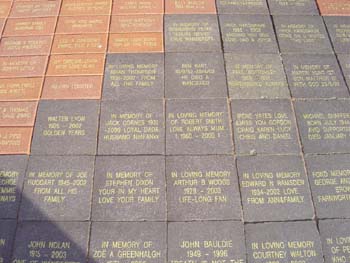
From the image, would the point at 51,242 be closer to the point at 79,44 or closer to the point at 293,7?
the point at 79,44

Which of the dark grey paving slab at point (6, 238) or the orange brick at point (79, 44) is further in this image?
the orange brick at point (79, 44)

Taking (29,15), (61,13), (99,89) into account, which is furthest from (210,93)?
(29,15)

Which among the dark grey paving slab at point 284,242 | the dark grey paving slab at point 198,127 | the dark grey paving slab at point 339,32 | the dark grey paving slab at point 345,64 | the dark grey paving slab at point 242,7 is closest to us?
the dark grey paving slab at point 284,242

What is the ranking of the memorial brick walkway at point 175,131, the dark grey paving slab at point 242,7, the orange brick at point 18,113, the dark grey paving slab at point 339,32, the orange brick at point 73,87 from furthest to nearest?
the dark grey paving slab at point 242,7 < the dark grey paving slab at point 339,32 < the orange brick at point 73,87 < the orange brick at point 18,113 < the memorial brick walkway at point 175,131

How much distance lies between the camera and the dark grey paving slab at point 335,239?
4594 millimetres

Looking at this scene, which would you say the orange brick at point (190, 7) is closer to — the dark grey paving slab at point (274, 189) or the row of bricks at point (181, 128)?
the row of bricks at point (181, 128)

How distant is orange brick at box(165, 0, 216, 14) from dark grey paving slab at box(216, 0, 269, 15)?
0.17m

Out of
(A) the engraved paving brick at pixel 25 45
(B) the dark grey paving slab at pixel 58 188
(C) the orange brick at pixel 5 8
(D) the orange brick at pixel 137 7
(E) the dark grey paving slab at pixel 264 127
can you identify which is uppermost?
(D) the orange brick at pixel 137 7

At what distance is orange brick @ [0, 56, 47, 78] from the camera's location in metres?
6.28

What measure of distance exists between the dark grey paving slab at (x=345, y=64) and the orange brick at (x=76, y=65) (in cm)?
430

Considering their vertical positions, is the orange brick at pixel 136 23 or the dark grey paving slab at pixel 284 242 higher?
the orange brick at pixel 136 23

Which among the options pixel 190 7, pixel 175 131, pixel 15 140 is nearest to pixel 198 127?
pixel 175 131

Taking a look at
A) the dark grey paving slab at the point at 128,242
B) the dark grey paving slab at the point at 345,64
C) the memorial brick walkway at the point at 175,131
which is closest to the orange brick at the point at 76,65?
the memorial brick walkway at the point at 175,131

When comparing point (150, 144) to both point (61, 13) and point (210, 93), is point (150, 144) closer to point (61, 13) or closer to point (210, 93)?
point (210, 93)
